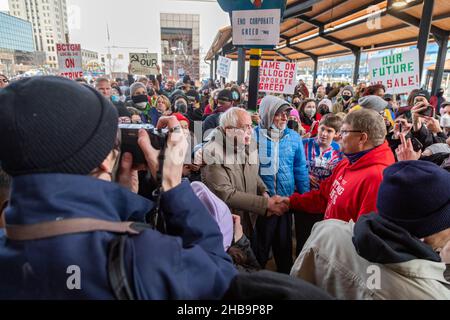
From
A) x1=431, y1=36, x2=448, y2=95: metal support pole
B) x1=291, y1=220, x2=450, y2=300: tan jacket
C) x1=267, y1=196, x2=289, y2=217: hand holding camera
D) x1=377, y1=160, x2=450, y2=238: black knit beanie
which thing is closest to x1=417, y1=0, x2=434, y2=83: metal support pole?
x1=431, y1=36, x2=448, y2=95: metal support pole

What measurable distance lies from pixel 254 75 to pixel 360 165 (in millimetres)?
2127

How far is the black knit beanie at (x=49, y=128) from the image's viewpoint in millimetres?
556

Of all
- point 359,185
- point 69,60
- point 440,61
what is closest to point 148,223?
point 359,185

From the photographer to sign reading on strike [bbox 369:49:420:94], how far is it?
4149mm

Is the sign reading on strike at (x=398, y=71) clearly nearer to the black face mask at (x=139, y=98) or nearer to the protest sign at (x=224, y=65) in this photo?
the black face mask at (x=139, y=98)

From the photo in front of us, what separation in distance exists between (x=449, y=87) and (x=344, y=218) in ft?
67.3

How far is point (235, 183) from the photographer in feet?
7.32

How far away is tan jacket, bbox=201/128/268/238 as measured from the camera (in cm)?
215

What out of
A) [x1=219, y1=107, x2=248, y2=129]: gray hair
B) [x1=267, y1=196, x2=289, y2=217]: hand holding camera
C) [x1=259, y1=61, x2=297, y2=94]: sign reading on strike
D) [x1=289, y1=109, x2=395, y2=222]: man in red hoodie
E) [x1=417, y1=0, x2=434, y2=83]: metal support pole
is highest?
[x1=417, y1=0, x2=434, y2=83]: metal support pole

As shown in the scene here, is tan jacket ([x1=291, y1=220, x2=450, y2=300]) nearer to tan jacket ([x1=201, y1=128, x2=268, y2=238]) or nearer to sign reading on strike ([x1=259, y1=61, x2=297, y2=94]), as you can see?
tan jacket ([x1=201, y1=128, x2=268, y2=238])

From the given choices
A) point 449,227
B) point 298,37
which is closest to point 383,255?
point 449,227

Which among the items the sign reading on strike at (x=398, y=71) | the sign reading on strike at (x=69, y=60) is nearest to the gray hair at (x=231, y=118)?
the sign reading on strike at (x=398, y=71)

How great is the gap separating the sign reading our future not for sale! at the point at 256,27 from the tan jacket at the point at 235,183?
142cm

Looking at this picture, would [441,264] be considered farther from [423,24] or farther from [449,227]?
[423,24]
